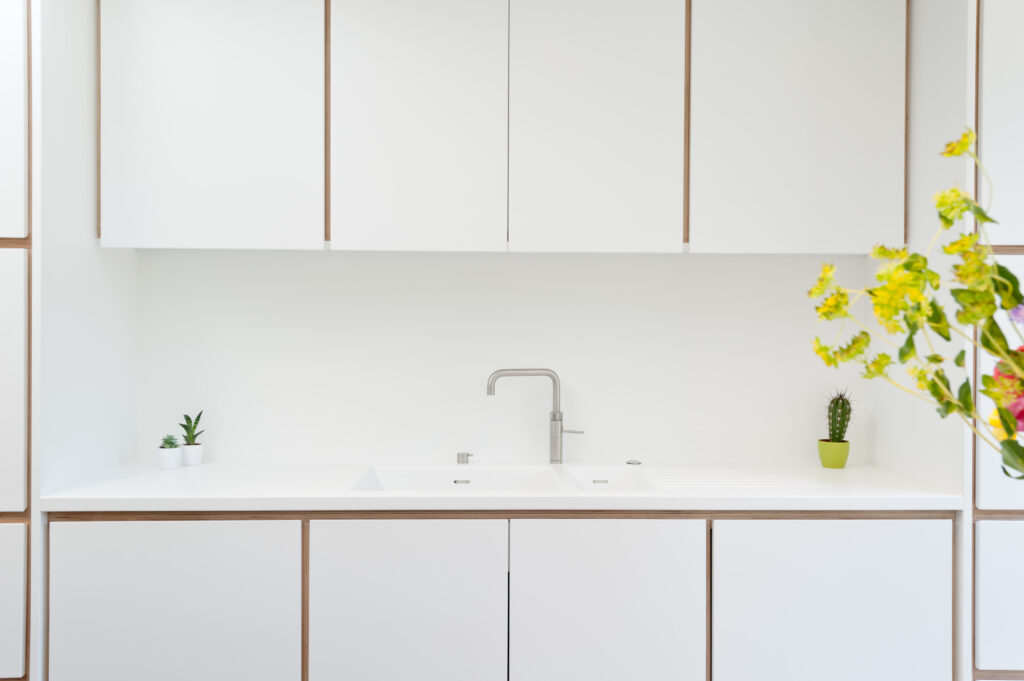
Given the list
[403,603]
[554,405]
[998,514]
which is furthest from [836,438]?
[403,603]

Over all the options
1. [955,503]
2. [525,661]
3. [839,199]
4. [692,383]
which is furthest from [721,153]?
[525,661]

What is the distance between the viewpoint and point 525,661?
1840 mm

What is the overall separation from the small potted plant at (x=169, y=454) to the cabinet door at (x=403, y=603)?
0.67 m

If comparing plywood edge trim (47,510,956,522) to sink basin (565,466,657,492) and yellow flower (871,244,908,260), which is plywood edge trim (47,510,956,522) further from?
yellow flower (871,244,908,260)

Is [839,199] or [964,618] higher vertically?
[839,199]

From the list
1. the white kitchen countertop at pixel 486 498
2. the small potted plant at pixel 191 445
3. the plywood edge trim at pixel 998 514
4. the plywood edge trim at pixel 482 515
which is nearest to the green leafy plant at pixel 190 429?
the small potted plant at pixel 191 445

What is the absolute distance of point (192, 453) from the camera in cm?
229

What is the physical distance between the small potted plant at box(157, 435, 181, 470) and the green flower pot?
2.03 m

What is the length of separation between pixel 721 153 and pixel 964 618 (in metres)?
1.39

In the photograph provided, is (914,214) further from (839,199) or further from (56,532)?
(56,532)

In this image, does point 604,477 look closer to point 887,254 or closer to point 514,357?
point 514,357

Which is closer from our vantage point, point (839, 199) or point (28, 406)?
point (28, 406)

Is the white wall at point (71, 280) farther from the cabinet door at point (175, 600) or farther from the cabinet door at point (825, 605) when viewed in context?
the cabinet door at point (825, 605)

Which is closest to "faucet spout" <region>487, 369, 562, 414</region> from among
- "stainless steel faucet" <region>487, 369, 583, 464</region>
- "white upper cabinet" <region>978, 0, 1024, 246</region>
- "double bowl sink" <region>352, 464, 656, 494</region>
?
"stainless steel faucet" <region>487, 369, 583, 464</region>
